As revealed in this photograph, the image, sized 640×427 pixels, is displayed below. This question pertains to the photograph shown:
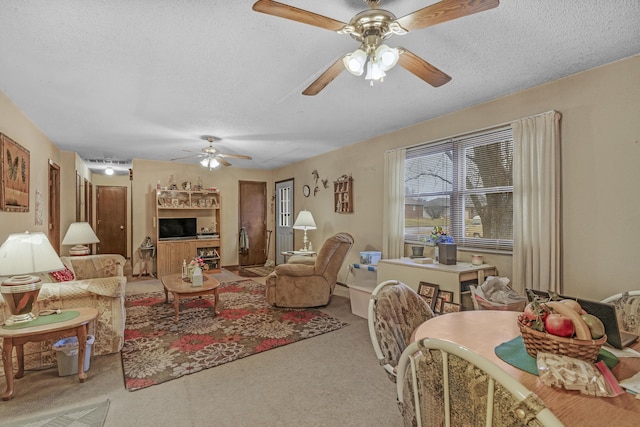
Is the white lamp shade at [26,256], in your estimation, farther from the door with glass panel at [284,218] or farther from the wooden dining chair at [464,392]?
the door with glass panel at [284,218]

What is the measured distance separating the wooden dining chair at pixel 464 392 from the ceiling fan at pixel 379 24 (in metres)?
1.46

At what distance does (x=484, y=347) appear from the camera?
1.28 metres

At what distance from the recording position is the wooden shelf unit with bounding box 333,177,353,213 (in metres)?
5.25

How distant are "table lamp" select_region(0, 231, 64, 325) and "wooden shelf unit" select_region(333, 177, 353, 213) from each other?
152 inches

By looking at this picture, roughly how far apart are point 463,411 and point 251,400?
5.98 feet

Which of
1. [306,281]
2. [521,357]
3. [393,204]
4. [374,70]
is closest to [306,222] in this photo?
[306,281]

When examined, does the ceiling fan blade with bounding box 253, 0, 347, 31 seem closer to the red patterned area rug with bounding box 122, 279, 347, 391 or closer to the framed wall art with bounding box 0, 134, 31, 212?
the red patterned area rug with bounding box 122, 279, 347, 391

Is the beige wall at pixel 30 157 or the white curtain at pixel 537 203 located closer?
the white curtain at pixel 537 203

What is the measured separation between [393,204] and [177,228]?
15.2 feet

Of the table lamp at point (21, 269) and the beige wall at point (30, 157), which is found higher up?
the beige wall at point (30, 157)

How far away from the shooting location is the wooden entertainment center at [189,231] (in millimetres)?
6332

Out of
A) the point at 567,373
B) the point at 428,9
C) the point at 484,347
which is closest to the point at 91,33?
the point at 428,9

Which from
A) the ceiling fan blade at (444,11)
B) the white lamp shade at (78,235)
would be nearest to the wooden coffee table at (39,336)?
the white lamp shade at (78,235)

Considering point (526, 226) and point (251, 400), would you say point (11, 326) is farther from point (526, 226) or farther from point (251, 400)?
point (526, 226)
